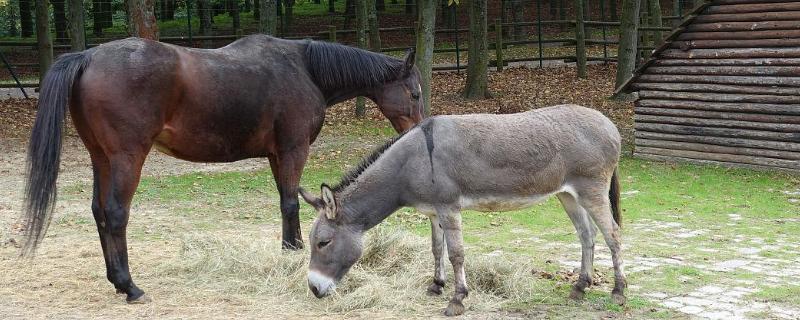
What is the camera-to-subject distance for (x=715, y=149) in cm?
1516

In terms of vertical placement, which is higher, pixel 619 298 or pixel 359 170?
pixel 359 170

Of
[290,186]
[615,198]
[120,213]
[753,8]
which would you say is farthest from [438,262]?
[753,8]

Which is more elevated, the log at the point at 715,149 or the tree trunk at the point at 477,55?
the tree trunk at the point at 477,55

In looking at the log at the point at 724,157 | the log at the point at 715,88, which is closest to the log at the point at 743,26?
the log at the point at 715,88

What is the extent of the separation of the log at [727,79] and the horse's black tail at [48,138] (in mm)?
10860

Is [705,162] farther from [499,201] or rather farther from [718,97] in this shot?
[499,201]

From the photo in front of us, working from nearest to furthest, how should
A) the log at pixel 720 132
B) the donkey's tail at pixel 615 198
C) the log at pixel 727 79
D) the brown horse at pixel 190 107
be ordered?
the brown horse at pixel 190 107 → the donkey's tail at pixel 615 198 → the log at pixel 727 79 → the log at pixel 720 132

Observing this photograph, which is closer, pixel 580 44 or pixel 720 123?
pixel 720 123

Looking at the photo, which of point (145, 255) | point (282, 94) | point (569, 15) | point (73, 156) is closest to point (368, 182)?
point (282, 94)

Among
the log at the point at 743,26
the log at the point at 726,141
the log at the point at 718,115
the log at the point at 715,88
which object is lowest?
the log at the point at 726,141

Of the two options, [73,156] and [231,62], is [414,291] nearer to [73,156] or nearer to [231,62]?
[231,62]

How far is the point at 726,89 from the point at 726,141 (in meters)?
0.84

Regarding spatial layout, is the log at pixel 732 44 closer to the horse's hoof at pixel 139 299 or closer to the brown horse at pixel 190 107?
the brown horse at pixel 190 107

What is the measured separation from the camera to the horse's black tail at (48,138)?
→ 22.9ft
